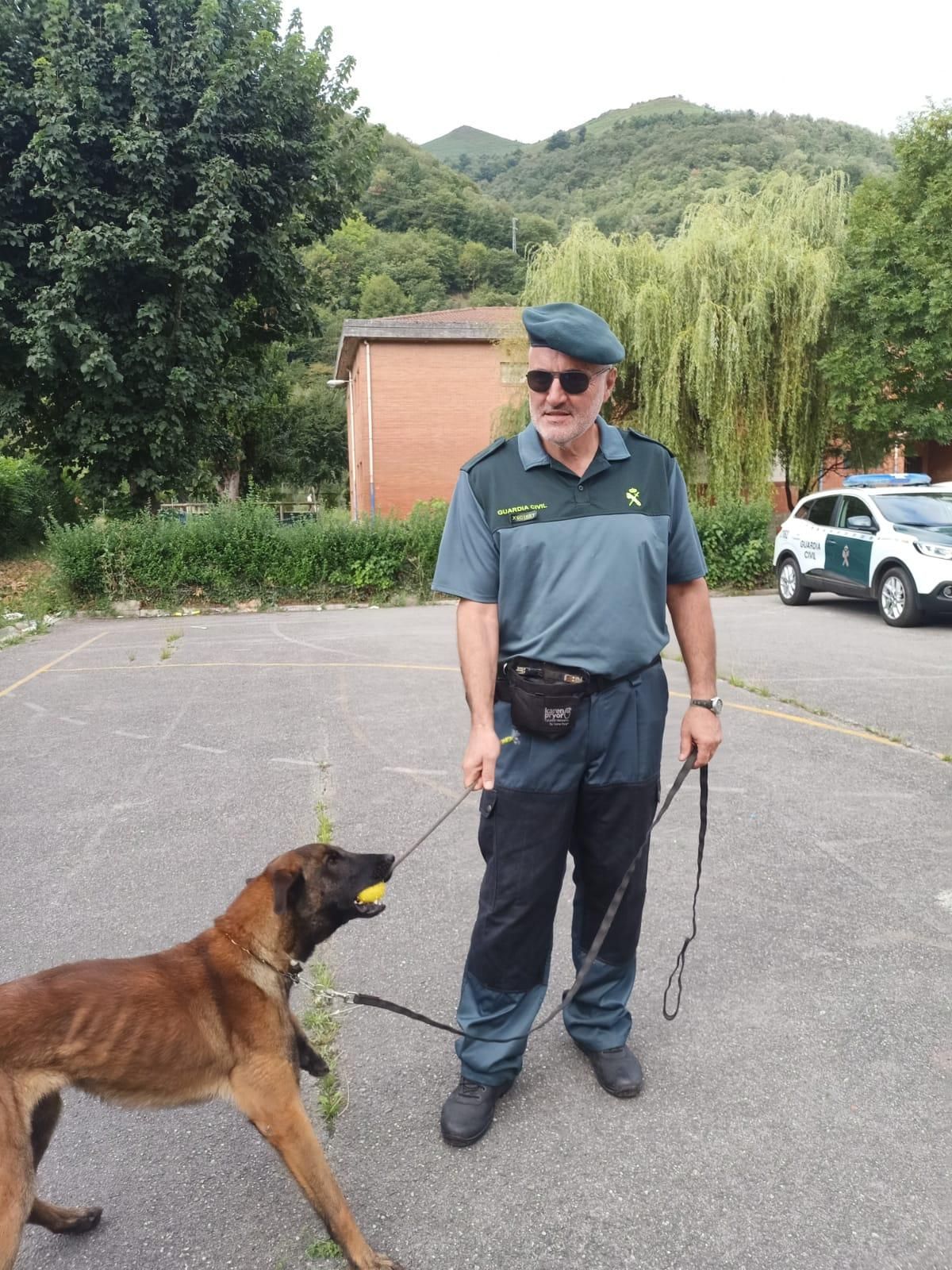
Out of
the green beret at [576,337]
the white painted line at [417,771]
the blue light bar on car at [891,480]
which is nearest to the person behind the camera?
the green beret at [576,337]

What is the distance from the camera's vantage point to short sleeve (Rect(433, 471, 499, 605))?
8.38 feet

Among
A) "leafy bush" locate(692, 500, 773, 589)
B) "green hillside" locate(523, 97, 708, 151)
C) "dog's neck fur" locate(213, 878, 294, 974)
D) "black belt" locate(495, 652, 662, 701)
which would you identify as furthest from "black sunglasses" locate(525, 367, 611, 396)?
"green hillside" locate(523, 97, 708, 151)

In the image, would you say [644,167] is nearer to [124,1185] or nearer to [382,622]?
[382,622]

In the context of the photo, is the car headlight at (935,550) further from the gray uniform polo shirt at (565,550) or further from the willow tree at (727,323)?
the gray uniform polo shirt at (565,550)

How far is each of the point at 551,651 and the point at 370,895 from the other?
31.1 inches

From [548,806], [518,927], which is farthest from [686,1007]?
[548,806]

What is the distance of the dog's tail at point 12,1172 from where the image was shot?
1.86m

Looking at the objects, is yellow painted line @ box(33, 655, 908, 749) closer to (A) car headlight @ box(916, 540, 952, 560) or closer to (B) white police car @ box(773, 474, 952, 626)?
(B) white police car @ box(773, 474, 952, 626)

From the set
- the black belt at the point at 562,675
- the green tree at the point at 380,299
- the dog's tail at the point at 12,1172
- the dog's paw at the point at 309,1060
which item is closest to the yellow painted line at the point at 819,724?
the black belt at the point at 562,675

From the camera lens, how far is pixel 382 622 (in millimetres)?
15383

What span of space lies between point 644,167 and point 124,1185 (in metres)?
77.1

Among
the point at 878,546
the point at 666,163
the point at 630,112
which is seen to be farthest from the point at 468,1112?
the point at 630,112

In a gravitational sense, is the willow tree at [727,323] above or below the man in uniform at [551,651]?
above

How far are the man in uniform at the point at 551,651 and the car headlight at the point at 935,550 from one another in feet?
35.3
